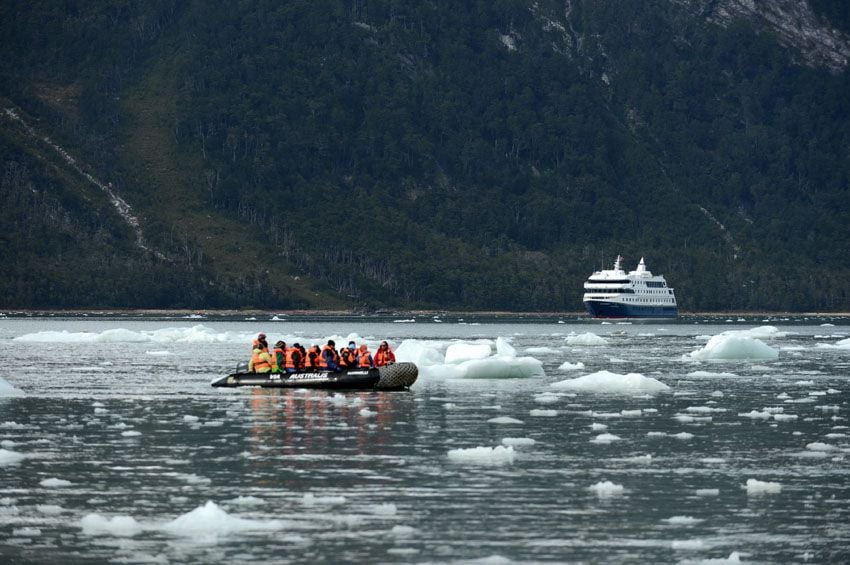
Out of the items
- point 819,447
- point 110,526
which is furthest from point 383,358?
point 110,526

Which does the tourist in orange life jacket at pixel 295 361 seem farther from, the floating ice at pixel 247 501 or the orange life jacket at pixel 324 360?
the floating ice at pixel 247 501

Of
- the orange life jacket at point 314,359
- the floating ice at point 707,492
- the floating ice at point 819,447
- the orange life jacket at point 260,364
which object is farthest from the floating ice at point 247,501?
the orange life jacket at point 260,364

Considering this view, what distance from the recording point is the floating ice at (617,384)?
56750 mm

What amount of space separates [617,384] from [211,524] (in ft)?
111

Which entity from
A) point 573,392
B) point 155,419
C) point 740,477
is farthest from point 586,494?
point 573,392

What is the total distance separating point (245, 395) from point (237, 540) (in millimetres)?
29997

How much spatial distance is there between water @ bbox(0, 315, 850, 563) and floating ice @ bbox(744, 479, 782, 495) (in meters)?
0.08

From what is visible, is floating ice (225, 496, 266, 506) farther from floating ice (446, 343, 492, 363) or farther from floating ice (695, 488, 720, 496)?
floating ice (446, 343, 492, 363)

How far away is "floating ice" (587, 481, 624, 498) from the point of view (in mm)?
29734

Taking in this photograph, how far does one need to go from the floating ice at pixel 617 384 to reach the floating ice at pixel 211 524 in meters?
32.2

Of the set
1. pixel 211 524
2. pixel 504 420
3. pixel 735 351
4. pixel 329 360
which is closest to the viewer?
pixel 211 524

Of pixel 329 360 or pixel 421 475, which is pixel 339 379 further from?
pixel 421 475

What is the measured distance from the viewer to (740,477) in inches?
1273

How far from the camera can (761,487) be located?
30469 millimetres
